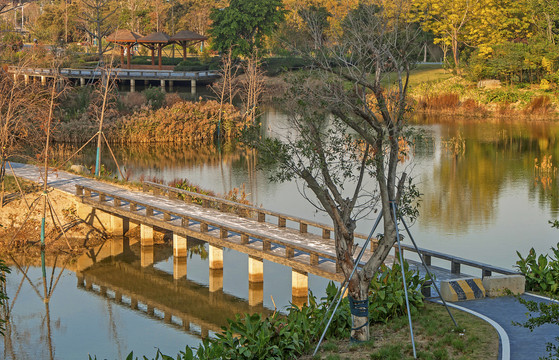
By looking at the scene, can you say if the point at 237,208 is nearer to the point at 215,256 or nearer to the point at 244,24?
the point at 215,256

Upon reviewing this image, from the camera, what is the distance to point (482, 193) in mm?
36656

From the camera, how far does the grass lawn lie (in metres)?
15.2

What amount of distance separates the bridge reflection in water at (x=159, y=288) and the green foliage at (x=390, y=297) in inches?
204

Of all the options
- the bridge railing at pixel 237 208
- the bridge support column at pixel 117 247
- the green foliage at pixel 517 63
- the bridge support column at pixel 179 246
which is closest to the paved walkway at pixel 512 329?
the bridge railing at pixel 237 208

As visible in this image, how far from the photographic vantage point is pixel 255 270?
2412cm

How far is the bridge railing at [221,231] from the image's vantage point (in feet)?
70.4

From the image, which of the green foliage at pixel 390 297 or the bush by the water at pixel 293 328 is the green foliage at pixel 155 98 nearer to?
the bush by the water at pixel 293 328

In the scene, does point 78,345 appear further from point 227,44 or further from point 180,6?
point 180,6

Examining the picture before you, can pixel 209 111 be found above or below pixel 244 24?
below

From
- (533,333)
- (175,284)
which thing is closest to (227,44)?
(175,284)

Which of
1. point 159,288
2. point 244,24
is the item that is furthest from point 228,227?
point 244,24

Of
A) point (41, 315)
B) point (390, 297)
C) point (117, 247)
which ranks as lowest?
point (41, 315)

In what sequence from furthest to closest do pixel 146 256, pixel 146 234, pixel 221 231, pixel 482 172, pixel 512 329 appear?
pixel 482 172 < pixel 146 234 < pixel 146 256 < pixel 221 231 < pixel 512 329

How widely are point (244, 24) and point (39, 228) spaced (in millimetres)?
52901
